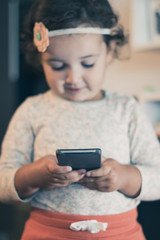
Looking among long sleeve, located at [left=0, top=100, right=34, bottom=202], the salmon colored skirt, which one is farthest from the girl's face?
the salmon colored skirt

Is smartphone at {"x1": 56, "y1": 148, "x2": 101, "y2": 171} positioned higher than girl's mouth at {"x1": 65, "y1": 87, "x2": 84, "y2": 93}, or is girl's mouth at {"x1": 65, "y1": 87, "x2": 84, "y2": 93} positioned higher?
girl's mouth at {"x1": 65, "y1": 87, "x2": 84, "y2": 93}

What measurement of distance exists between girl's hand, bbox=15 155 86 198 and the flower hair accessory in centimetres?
24

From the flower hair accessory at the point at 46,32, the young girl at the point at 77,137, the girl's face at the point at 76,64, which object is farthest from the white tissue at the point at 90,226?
the flower hair accessory at the point at 46,32

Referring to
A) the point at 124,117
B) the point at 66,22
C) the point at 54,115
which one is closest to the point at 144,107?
the point at 124,117

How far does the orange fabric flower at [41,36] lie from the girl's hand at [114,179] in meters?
0.27

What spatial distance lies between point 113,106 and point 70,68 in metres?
0.18

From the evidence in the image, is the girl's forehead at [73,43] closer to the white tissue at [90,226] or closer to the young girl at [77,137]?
the young girl at [77,137]

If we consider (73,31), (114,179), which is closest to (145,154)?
(114,179)

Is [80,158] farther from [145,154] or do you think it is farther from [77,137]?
[145,154]

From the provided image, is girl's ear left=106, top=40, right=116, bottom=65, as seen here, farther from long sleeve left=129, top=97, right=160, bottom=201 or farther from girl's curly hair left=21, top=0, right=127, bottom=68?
long sleeve left=129, top=97, right=160, bottom=201

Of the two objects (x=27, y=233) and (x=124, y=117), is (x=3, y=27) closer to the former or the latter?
(x=124, y=117)

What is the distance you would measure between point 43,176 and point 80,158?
0.15m

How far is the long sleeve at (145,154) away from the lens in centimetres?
69

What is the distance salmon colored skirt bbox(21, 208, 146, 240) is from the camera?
632 millimetres
